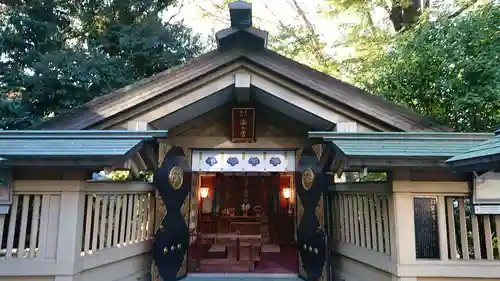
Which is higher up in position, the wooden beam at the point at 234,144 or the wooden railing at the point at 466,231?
the wooden beam at the point at 234,144

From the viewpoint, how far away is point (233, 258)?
7875mm

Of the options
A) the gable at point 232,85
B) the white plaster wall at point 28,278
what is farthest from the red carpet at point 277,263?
the white plaster wall at point 28,278

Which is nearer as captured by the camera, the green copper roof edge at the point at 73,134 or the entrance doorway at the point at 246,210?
the green copper roof edge at the point at 73,134

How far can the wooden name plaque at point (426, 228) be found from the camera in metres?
4.46

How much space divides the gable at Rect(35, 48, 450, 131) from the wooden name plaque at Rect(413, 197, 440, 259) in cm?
133

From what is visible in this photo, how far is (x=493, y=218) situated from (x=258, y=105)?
13.6 feet

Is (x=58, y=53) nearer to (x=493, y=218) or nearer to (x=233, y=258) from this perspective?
(x=233, y=258)

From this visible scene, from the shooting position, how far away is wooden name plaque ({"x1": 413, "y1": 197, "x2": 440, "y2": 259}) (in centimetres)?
446

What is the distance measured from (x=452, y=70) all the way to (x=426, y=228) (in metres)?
2.92

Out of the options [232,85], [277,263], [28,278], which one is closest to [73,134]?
[28,278]

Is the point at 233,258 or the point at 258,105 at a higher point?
the point at 258,105

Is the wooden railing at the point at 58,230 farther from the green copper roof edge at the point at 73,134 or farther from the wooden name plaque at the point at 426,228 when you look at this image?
the wooden name plaque at the point at 426,228

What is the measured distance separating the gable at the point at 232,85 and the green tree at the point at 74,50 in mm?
2621

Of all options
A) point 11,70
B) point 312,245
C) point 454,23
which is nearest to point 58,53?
point 11,70
